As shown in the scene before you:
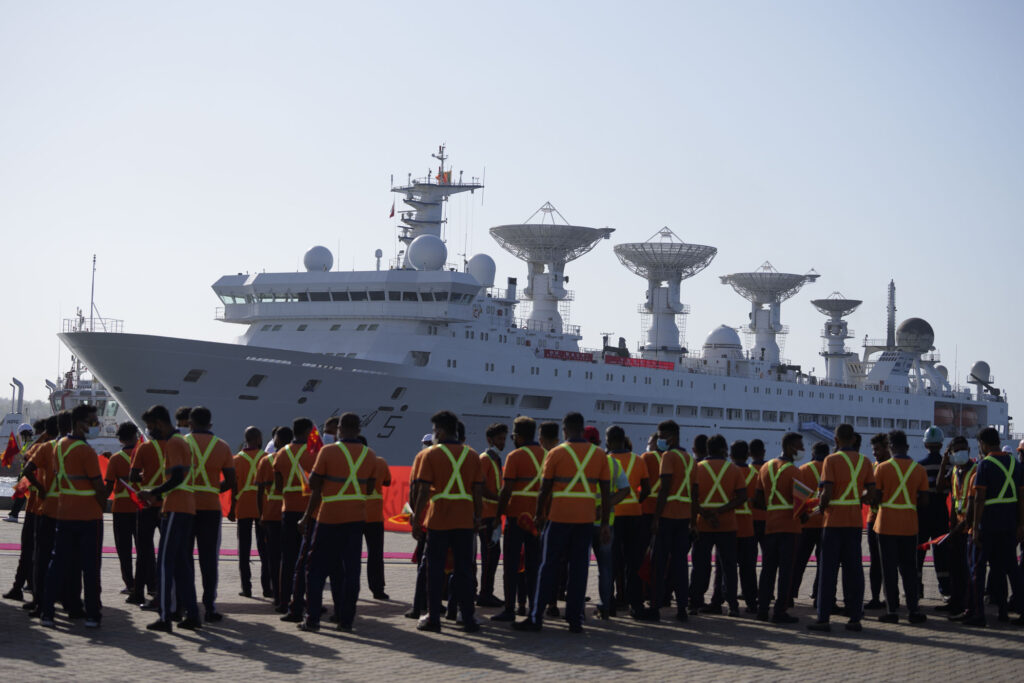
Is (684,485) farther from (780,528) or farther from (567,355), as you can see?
(567,355)

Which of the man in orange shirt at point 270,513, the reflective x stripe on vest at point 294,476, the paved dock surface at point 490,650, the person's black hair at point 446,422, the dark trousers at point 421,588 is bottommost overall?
the paved dock surface at point 490,650

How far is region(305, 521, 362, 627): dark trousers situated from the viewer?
9.88 metres

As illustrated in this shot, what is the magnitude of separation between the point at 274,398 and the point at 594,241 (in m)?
21.3

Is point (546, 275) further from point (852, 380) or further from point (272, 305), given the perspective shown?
point (852, 380)

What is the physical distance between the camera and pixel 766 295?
231ft

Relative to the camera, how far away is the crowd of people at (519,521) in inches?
391

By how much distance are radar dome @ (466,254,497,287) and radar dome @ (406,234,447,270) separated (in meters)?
3.76

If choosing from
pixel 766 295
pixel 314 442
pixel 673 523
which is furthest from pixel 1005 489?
pixel 766 295

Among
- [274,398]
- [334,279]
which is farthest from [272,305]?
[274,398]

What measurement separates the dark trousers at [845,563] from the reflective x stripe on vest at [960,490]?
172 centimetres

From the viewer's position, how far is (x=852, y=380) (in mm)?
72625

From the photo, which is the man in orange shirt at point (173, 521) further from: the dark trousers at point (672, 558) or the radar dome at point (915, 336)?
the radar dome at point (915, 336)

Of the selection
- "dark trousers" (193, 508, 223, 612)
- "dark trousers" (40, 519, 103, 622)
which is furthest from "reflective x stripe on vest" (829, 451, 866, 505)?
"dark trousers" (40, 519, 103, 622)

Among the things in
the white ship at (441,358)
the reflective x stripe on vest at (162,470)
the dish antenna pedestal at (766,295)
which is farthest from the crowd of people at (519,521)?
the dish antenna pedestal at (766,295)
